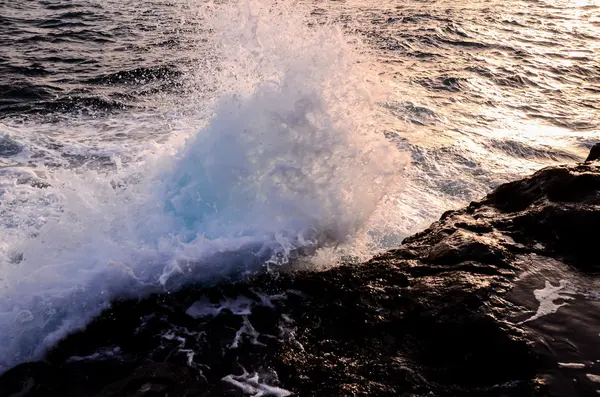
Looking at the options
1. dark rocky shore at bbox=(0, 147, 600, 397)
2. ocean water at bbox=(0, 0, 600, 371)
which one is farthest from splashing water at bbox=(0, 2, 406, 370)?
dark rocky shore at bbox=(0, 147, 600, 397)

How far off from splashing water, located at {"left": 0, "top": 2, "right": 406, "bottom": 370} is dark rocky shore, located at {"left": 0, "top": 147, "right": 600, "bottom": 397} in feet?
1.37

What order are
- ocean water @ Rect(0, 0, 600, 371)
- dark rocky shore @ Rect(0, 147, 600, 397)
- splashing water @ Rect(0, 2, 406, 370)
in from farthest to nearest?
ocean water @ Rect(0, 0, 600, 371), splashing water @ Rect(0, 2, 406, 370), dark rocky shore @ Rect(0, 147, 600, 397)

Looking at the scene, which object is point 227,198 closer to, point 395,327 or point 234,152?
point 234,152

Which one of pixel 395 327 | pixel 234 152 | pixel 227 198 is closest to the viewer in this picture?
pixel 395 327

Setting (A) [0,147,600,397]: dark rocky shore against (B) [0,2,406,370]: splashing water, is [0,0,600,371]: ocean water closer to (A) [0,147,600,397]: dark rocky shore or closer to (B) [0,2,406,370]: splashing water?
(B) [0,2,406,370]: splashing water

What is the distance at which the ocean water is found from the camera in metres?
4.48

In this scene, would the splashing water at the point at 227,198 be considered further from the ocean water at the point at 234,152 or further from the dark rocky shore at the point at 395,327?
the dark rocky shore at the point at 395,327

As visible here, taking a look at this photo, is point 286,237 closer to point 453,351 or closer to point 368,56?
point 453,351

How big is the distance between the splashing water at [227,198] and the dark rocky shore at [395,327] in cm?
42

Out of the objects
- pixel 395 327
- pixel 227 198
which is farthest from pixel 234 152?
pixel 395 327

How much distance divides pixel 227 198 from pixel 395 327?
8.02 ft

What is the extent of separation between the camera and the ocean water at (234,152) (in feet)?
14.7

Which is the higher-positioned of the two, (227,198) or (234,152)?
(234,152)

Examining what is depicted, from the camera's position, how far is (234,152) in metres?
5.23
